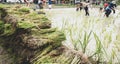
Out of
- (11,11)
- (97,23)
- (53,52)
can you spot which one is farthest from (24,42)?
(11,11)

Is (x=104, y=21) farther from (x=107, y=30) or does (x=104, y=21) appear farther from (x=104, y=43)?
(x=104, y=43)

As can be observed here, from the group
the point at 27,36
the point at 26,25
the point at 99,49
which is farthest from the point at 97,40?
the point at 26,25

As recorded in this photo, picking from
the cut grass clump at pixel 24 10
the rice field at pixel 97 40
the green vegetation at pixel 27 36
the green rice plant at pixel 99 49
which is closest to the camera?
the green rice plant at pixel 99 49

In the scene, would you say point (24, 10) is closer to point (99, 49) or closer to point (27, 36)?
point (27, 36)

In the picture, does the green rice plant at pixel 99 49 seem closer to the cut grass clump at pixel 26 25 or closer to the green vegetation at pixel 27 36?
the green vegetation at pixel 27 36

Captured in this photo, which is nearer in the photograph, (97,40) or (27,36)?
(97,40)

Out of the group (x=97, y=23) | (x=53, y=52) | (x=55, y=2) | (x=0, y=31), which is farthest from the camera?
(x=55, y=2)

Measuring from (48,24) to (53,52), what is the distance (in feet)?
4.37

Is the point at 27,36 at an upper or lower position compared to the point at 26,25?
lower

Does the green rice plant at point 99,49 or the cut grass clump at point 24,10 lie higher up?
the cut grass clump at point 24,10

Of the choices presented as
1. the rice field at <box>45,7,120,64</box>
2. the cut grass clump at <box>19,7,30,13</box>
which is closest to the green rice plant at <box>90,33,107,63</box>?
the rice field at <box>45,7,120,64</box>

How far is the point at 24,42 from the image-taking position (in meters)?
6.13

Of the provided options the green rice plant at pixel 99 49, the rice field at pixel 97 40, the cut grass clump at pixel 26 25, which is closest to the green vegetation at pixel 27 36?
the cut grass clump at pixel 26 25

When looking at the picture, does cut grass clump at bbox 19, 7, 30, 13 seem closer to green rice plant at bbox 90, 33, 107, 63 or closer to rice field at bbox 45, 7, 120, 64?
rice field at bbox 45, 7, 120, 64
